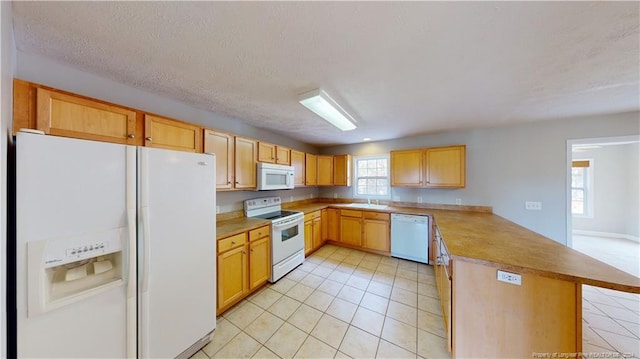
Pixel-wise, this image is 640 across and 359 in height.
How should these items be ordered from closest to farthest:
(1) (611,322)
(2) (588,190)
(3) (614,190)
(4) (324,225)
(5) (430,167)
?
(1) (611,322) → (5) (430,167) → (4) (324,225) → (3) (614,190) → (2) (588,190)

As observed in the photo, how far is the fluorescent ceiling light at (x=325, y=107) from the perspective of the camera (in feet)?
6.41

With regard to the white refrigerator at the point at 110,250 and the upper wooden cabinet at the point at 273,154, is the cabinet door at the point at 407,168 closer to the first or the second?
the upper wooden cabinet at the point at 273,154

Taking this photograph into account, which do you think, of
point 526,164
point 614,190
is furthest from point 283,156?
point 614,190

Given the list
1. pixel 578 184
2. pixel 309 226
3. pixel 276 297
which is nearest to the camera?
pixel 276 297

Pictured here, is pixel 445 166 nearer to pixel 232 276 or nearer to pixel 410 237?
pixel 410 237

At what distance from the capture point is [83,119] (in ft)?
4.61

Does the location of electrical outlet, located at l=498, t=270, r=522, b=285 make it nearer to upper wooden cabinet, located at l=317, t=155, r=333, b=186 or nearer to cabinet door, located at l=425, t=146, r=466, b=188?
cabinet door, located at l=425, t=146, r=466, b=188

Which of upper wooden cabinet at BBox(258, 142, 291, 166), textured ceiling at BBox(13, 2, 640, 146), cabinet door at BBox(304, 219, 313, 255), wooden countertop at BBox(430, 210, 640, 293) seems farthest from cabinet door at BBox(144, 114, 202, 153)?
wooden countertop at BBox(430, 210, 640, 293)

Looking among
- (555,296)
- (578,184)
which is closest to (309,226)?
(555,296)

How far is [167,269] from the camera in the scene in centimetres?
145

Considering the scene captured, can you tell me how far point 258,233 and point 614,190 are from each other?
7.68m

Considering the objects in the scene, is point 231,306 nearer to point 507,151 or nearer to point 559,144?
point 507,151

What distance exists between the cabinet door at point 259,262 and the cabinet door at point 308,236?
3.12ft

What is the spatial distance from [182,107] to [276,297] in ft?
8.08
